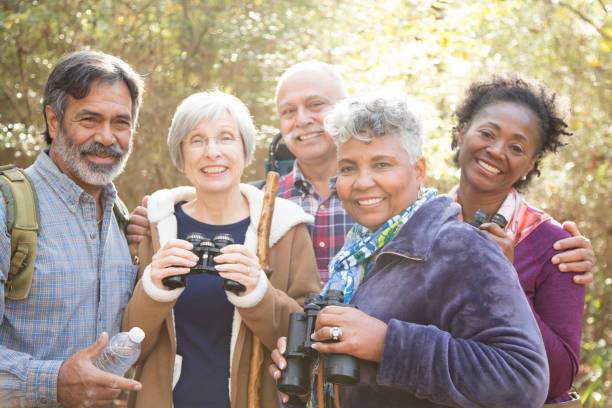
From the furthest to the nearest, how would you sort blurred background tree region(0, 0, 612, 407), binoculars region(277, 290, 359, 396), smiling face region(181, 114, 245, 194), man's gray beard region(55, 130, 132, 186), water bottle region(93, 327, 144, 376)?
blurred background tree region(0, 0, 612, 407) < smiling face region(181, 114, 245, 194) < man's gray beard region(55, 130, 132, 186) < water bottle region(93, 327, 144, 376) < binoculars region(277, 290, 359, 396)

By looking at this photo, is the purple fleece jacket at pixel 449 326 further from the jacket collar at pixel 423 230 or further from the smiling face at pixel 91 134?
the smiling face at pixel 91 134

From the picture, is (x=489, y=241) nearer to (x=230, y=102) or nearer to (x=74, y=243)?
(x=230, y=102)

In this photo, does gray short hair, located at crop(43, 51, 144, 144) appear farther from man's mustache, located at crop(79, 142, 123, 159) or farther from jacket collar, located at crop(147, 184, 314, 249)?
jacket collar, located at crop(147, 184, 314, 249)

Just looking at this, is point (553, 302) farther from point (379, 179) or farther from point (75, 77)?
point (75, 77)

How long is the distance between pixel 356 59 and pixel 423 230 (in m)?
4.47

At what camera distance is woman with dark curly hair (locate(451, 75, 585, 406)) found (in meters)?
2.54

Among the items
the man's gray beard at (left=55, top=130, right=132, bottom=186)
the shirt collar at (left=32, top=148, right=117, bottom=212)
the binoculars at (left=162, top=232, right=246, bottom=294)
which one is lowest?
the binoculars at (left=162, top=232, right=246, bottom=294)

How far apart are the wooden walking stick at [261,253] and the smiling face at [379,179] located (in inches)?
28.4

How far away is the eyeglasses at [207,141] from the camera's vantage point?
3.09 meters

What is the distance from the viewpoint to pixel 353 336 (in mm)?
2039

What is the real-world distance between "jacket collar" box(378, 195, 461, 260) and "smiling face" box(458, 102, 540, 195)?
84 cm

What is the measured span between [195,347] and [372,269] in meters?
1.12

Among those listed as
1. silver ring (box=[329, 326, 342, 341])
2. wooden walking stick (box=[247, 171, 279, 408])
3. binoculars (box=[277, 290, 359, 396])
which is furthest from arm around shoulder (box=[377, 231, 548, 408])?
wooden walking stick (box=[247, 171, 279, 408])

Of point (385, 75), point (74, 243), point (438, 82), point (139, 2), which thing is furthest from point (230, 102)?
point (139, 2)
